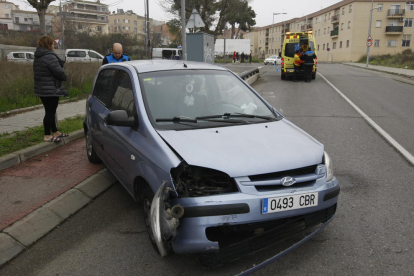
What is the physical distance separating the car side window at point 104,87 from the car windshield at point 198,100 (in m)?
0.85

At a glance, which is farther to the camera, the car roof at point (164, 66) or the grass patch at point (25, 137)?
the grass patch at point (25, 137)

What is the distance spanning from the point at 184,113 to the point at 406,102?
11272mm

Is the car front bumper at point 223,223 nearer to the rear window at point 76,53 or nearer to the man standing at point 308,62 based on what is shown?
the man standing at point 308,62

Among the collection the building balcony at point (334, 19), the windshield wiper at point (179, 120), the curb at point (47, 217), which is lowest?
the curb at point (47, 217)

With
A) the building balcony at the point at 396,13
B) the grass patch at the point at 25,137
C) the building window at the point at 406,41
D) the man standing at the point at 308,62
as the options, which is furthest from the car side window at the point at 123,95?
the building window at the point at 406,41

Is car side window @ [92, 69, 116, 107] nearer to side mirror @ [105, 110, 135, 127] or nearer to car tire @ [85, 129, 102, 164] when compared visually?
car tire @ [85, 129, 102, 164]

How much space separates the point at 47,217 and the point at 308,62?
702 inches

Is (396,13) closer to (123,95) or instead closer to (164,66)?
(164,66)

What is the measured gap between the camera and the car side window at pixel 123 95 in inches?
152

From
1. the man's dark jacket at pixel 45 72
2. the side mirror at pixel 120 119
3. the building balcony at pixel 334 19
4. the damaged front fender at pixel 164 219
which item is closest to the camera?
the damaged front fender at pixel 164 219

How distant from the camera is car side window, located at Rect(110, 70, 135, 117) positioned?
152 inches

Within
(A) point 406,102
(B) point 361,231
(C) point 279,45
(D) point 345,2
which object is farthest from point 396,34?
(B) point 361,231

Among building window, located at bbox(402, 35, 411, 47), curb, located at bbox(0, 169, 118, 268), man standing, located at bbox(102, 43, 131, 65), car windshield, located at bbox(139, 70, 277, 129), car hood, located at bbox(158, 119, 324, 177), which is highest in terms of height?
building window, located at bbox(402, 35, 411, 47)

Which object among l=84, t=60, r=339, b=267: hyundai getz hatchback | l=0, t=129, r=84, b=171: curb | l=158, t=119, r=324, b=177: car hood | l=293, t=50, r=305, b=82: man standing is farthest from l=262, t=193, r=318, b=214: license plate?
l=293, t=50, r=305, b=82: man standing
